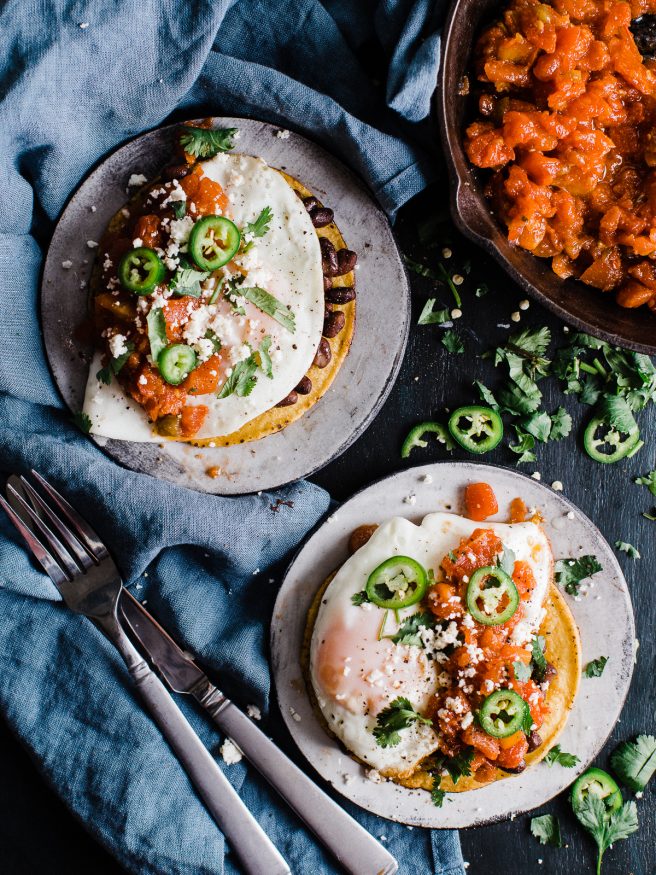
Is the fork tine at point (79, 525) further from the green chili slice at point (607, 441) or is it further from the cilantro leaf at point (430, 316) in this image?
the green chili slice at point (607, 441)

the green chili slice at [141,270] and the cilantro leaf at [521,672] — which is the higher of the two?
the green chili slice at [141,270]

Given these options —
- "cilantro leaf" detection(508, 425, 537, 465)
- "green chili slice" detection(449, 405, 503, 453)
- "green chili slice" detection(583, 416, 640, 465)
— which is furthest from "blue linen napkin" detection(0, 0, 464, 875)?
"green chili slice" detection(583, 416, 640, 465)

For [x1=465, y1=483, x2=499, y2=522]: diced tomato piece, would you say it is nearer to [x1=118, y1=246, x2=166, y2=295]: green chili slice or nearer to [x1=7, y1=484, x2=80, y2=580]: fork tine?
[x1=118, y1=246, x2=166, y2=295]: green chili slice

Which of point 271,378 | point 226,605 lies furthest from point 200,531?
point 271,378

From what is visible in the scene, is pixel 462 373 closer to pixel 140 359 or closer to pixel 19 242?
pixel 140 359

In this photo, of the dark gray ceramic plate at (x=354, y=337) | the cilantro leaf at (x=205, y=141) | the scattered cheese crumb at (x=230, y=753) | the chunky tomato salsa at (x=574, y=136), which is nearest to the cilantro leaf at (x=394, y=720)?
the scattered cheese crumb at (x=230, y=753)

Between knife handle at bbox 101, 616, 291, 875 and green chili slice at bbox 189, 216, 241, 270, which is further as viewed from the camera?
knife handle at bbox 101, 616, 291, 875

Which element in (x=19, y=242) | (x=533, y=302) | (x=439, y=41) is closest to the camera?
(x=439, y=41)
